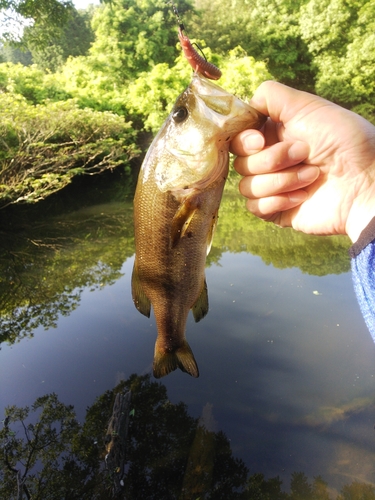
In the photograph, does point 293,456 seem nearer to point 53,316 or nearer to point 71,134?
point 53,316

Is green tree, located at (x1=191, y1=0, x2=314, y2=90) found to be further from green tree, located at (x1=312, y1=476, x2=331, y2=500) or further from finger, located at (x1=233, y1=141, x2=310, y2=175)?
finger, located at (x1=233, y1=141, x2=310, y2=175)

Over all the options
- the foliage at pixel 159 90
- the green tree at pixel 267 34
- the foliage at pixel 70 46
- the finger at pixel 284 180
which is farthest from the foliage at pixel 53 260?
the foliage at pixel 70 46

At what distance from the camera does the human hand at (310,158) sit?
1.93 metres

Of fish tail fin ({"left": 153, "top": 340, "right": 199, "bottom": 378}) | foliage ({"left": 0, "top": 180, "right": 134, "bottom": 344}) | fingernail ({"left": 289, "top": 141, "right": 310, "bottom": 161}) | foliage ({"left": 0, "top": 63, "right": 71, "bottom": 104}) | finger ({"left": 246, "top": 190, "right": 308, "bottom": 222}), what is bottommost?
fish tail fin ({"left": 153, "top": 340, "right": 199, "bottom": 378})

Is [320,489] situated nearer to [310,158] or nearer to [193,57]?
[310,158]

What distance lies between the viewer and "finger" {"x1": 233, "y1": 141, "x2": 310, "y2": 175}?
1.85 meters

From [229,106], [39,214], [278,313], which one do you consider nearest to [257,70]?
[39,214]

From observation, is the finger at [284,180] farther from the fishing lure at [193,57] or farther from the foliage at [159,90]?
the foliage at [159,90]

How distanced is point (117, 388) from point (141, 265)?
422 cm

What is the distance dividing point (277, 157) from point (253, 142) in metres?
0.16

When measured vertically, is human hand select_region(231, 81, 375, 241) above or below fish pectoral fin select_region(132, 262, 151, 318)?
above

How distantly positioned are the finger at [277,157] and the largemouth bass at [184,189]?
157mm

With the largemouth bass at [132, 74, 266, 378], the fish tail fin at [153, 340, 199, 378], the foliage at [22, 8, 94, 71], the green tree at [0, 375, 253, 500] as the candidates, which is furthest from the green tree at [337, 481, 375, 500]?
the foliage at [22, 8, 94, 71]

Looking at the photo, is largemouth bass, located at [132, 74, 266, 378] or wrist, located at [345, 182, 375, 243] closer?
largemouth bass, located at [132, 74, 266, 378]
